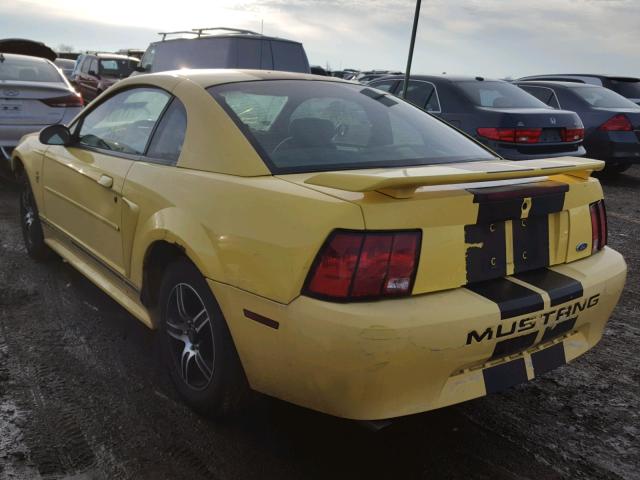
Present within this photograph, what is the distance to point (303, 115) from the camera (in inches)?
111

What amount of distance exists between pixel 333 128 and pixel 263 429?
1401 mm

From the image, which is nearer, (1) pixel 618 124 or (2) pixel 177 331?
(2) pixel 177 331

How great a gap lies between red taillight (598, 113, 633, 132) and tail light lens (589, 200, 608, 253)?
23.5 feet

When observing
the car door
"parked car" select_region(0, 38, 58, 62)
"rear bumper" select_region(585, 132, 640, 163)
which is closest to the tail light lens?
the car door

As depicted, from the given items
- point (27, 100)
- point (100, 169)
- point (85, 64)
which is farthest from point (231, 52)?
point (85, 64)

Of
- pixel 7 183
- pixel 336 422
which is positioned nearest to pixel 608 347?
pixel 336 422

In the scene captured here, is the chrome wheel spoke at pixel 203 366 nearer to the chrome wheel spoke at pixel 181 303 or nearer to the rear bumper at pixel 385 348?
the chrome wheel spoke at pixel 181 303

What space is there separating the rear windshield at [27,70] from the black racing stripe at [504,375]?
24.2 ft

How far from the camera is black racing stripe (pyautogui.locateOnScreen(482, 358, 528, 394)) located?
2.15m

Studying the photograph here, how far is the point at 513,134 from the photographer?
7.01 m

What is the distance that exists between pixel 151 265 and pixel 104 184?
1.96ft

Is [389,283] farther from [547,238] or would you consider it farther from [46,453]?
[46,453]

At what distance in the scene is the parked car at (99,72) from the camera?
15.6 meters

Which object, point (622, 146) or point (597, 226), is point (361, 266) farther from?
point (622, 146)
